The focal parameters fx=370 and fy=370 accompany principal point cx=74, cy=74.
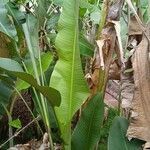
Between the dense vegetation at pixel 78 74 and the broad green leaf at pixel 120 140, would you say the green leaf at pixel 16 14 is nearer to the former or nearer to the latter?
the dense vegetation at pixel 78 74

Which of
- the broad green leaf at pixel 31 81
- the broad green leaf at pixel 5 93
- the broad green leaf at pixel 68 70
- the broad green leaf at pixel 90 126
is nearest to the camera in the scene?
the broad green leaf at pixel 31 81

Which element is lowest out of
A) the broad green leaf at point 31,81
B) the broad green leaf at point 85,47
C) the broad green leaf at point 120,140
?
the broad green leaf at point 120,140

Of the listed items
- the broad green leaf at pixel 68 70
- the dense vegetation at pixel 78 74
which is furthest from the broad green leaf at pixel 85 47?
the broad green leaf at pixel 68 70

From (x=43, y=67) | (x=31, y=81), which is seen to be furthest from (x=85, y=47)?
(x=31, y=81)

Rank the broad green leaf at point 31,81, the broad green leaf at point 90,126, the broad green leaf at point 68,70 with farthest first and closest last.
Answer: the broad green leaf at point 90,126
the broad green leaf at point 68,70
the broad green leaf at point 31,81

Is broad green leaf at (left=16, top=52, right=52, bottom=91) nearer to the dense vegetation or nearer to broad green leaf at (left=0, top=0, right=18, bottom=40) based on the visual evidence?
the dense vegetation
